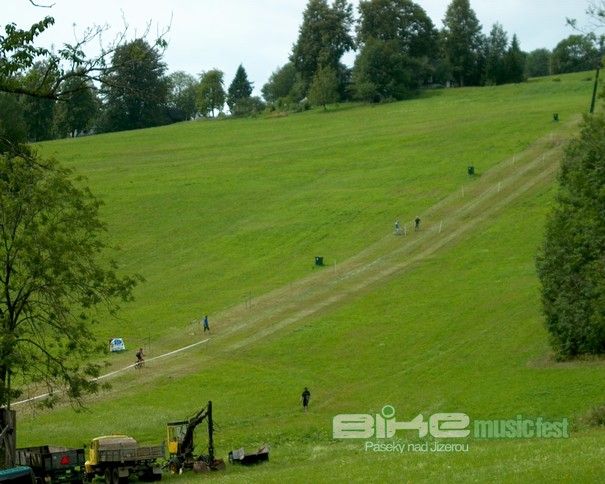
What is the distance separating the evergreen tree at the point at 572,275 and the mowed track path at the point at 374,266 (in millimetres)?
18468

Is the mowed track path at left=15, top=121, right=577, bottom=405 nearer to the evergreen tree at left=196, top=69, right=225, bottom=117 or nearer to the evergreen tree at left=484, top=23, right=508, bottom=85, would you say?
the evergreen tree at left=484, top=23, right=508, bottom=85

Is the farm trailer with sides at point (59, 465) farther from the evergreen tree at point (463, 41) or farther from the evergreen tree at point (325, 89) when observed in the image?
the evergreen tree at point (463, 41)

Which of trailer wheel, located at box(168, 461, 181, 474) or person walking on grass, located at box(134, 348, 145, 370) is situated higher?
trailer wheel, located at box(168, 461, 181, 474)

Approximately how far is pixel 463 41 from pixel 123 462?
478ft

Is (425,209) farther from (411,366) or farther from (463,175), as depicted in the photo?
(411,366)

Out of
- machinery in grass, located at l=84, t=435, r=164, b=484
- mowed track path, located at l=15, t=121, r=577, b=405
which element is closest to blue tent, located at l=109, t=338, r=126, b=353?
mowed track path, located at l=15, t=121, r=577, b=405

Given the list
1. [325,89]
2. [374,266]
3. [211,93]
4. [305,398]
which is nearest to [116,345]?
[305,398]

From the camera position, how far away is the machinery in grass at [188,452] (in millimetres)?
36688

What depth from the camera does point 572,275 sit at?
53.6m

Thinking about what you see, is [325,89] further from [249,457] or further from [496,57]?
[249,457]

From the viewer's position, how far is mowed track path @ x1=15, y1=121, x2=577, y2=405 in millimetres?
65125

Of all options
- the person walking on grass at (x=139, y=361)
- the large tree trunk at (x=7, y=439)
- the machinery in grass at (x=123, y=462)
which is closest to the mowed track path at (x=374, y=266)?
the person walking on grass at (x=139, y=361)

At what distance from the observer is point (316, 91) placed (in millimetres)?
164250

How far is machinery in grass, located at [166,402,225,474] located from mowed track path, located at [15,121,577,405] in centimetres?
1565
